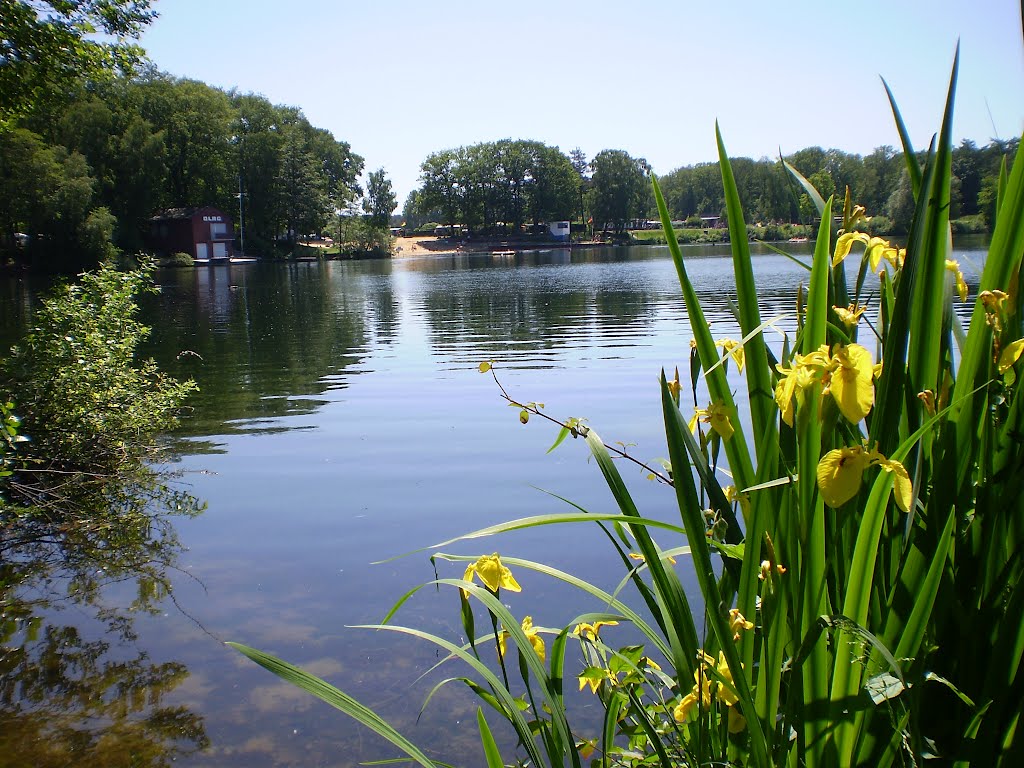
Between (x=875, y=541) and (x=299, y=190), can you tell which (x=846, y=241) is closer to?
(x=875, y=541)

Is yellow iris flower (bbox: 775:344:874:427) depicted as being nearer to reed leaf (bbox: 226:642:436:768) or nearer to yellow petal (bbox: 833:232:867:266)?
yellow petal (bbox: 833:232:867:266)

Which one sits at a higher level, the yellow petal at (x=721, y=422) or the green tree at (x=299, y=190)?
the green tree at (x=299, y=190)

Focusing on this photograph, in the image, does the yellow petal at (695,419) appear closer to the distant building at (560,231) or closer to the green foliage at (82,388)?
the green foliage at (82,388)

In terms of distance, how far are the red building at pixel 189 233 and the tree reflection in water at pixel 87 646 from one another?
62.4 meters

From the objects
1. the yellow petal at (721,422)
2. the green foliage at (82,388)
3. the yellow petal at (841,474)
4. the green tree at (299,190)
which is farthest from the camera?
the green tree at (299,190)

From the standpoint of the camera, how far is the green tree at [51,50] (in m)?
10.2

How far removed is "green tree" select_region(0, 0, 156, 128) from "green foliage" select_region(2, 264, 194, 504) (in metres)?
4.72

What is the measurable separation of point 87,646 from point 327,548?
1.74 metres

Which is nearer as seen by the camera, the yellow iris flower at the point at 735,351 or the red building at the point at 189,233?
the yellow iris flower at the point at 735,351

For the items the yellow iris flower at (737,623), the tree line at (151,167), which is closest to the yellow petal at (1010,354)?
the yellow iris flower at (737,623)

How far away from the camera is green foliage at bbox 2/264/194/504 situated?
681cm

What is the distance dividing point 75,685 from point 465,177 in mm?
102364

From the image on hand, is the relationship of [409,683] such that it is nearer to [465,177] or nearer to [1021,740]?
[1021,740]

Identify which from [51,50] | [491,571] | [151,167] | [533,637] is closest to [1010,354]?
[491,571]
